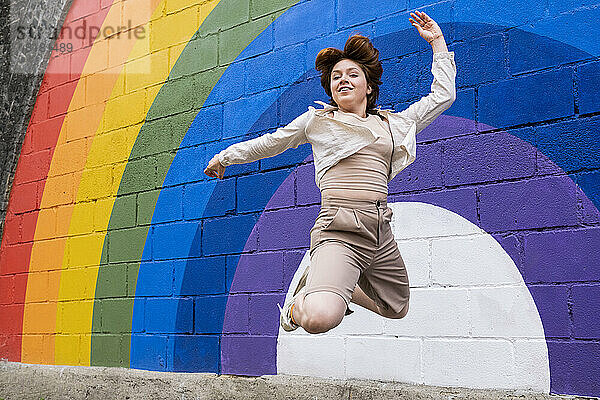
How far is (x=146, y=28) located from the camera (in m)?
4.77

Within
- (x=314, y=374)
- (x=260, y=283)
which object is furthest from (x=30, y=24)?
(x=314, y=374)

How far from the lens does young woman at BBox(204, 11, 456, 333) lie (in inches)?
102

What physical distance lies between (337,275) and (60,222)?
10.7ft

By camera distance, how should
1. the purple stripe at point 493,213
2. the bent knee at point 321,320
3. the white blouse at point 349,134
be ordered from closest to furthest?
the bent knee at point 321,320 < the white blouse at point 349,134 < the purple stripe at point 493,213

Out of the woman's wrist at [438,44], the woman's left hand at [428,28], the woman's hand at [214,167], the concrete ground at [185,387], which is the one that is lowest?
the concrete ground at [185,387]

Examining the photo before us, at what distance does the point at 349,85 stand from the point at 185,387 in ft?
7.31

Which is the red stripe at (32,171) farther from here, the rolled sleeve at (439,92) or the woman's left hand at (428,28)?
the rolled sleeve at (439,92)

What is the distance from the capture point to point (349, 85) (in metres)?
2.76

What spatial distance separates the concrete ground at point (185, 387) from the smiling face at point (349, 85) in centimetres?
134

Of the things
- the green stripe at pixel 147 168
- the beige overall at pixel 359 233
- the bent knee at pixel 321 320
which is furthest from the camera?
the green stripe at pixel 147 168

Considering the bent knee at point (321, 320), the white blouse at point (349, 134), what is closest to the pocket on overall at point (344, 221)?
the white blouse at point (349, 134)

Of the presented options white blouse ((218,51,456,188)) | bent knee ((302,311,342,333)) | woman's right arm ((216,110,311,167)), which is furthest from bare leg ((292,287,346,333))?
woman's right arm ((216,110,311,167))

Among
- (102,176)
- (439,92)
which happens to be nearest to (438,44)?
(439,92)

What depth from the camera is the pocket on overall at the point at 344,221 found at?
259cm
